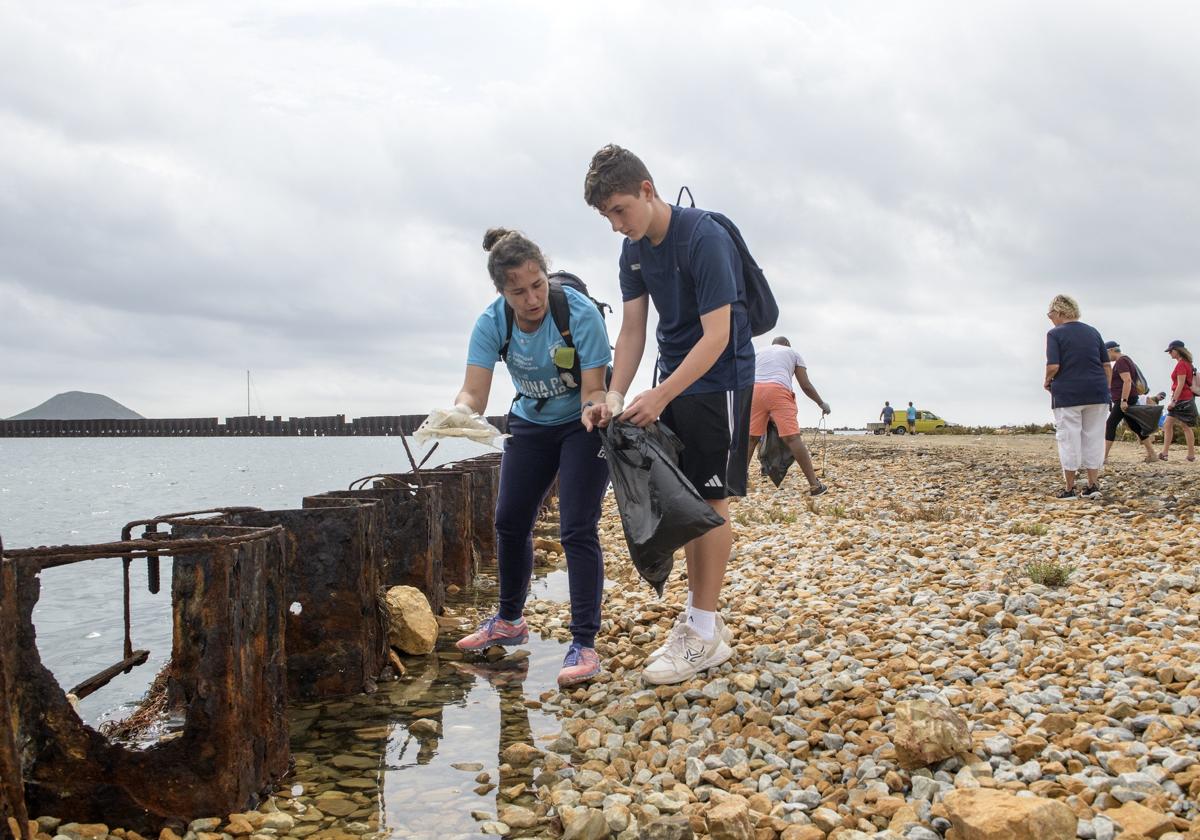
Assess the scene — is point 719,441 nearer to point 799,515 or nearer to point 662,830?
point 662,830

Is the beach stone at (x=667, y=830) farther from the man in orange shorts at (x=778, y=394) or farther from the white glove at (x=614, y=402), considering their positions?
the man in orange shorts at (x=778, y=394)

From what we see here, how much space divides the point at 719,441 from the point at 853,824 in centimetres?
161

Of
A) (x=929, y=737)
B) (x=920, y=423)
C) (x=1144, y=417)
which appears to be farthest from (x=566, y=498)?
(x=920, y=423)

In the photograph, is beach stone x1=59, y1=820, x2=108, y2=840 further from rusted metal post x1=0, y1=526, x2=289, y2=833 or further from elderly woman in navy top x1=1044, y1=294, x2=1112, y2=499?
elderly woman in navy top x1=1044, y1=294, x2=1112, y2=499

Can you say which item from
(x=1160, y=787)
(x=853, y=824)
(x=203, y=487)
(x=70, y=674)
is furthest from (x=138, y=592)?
(x=203, y=487)

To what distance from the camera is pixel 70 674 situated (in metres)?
6.91

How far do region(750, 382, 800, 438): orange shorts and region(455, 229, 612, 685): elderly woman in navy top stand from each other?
19.1 ft

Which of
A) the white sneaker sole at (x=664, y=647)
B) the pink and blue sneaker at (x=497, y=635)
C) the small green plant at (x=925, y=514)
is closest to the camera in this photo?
the white sneaker sole at (x=664, y=647)

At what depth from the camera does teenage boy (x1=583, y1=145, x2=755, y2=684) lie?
150 inches

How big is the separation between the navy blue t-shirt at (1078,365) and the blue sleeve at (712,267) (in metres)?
6.57

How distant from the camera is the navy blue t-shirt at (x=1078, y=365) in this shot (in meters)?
9.20

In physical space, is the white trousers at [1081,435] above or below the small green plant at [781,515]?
above

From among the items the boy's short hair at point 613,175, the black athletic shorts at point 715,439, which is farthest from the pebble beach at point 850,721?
the boy's short hair at point 613,175

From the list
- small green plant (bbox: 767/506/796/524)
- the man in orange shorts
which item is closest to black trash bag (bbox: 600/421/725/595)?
small green plant (bbox: 767/506/796/524)
